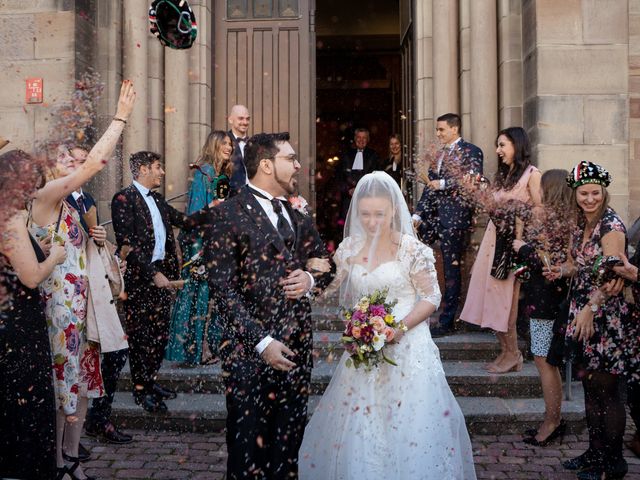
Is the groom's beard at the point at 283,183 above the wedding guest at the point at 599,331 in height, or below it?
above

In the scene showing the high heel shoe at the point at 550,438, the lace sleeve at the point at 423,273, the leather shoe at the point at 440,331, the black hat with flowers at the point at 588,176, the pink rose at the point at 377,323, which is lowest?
the high heel shoe at the point at 550,438

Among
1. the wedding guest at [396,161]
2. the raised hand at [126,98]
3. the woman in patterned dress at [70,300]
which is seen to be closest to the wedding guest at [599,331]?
the raised hand at [126,98]

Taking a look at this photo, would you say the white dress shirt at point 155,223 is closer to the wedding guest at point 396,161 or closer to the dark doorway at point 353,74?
the wedding guest at point 396,161

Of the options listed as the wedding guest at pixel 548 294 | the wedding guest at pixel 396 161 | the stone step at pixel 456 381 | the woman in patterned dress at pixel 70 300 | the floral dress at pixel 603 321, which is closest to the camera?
the woman in patterned dress at pixel 70 300

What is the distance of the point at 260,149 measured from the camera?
3.71m

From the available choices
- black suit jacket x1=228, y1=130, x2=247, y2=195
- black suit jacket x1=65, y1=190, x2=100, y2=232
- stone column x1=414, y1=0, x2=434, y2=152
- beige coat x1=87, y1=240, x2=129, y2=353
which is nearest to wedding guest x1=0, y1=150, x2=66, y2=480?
beige coat x1=87, y1=240, x2=129, y2=353

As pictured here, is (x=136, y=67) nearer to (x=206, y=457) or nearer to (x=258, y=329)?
(x=206, y=457)

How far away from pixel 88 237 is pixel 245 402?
194 centimetres

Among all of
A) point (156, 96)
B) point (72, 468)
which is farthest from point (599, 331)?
point (156, 96)

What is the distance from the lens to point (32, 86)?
780cm

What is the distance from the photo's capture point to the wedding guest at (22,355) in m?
3.60

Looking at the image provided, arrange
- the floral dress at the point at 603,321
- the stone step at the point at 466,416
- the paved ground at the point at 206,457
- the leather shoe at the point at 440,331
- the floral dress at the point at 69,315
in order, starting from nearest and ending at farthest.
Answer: the floral dress at the point at 69,315
the floral dress at the point at 603,321
the paved ground at the point at 206,457
the stone step at the point at 466,416
the leather shoe at the point at 440,331

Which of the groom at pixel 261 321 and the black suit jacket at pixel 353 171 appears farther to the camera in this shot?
the black suit jacket at pixel 353 171

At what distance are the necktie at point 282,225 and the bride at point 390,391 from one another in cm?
75
